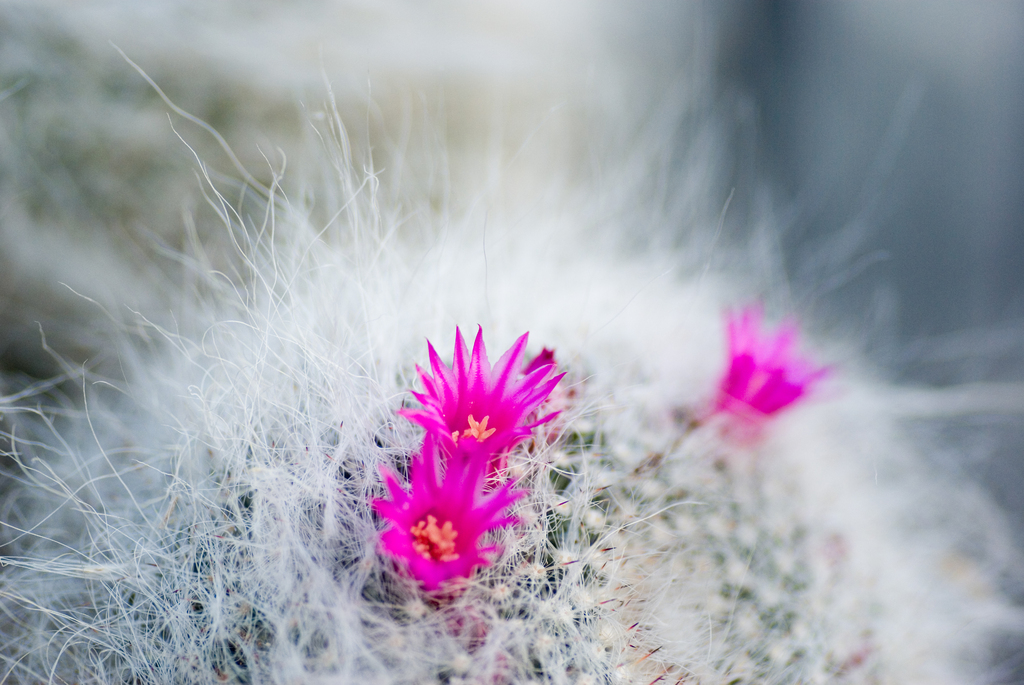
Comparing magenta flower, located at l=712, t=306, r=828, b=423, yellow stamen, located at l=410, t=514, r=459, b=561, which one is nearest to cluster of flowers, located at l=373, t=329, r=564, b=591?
yellow stamen, located at l=410, t=514, r=459, b=561

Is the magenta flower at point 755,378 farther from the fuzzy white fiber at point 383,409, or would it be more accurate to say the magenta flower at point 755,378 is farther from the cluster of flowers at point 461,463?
the cluster of flowers at point 461,463

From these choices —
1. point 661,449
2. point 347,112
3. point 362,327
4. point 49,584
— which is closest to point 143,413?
point 49,584

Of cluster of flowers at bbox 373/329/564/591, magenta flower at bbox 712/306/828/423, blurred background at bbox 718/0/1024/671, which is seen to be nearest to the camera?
cluster of flowers at bbox 373/329/564/591

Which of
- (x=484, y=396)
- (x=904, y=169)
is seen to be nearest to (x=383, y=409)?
(x=484, y=396)

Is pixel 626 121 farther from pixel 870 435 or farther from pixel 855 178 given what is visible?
pixel 870 435

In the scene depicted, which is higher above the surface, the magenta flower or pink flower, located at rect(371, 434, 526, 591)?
the magenta flower

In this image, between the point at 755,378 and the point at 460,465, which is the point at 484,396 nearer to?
the point at 460,465

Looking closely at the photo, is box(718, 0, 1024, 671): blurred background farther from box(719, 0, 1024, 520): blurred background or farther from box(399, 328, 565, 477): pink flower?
box(399, 328, 565, 477): pink flower
